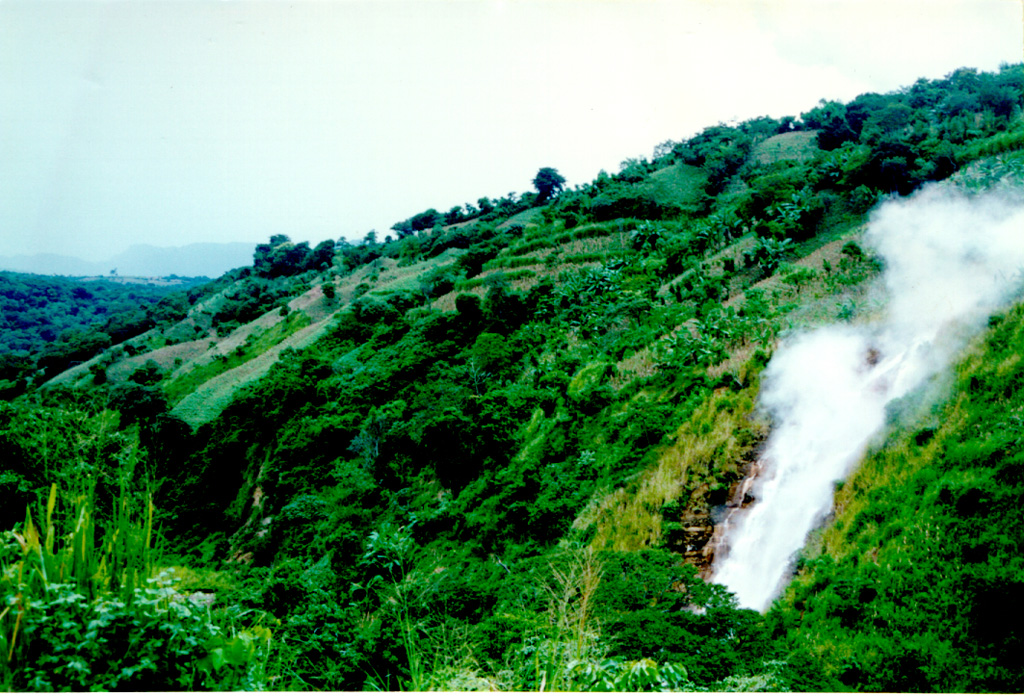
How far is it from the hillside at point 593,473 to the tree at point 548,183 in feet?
45.8

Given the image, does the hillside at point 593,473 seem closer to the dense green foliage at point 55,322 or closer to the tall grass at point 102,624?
the tall grass at point 102,624

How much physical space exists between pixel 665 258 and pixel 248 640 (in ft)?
56.5

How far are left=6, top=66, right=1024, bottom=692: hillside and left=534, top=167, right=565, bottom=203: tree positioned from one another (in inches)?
549

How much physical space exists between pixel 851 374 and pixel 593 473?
4.32 metres

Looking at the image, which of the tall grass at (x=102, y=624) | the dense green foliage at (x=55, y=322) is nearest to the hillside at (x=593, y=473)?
the tall grass at (x=102, y=624)

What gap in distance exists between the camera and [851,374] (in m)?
8.70

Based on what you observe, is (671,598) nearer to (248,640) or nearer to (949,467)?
(949,467)

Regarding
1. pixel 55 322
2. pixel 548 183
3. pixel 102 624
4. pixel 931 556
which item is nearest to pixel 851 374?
pixel 931 556

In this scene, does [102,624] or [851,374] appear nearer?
[102,624]

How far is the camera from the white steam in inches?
273

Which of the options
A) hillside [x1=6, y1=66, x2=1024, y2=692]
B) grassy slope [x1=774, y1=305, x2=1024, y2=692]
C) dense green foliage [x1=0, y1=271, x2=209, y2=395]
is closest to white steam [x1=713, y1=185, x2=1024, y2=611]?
hillside [x1=6, y1=66, x2=1024, y2=692]

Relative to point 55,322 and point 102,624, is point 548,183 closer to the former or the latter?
point 55,322

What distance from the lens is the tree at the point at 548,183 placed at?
34344 mm

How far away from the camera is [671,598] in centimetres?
547
